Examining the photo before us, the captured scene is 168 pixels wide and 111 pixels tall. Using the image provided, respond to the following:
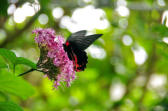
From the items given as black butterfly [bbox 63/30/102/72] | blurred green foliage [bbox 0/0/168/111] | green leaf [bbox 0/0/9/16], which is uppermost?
blurred green foliage [bbox 0/0/168/111]

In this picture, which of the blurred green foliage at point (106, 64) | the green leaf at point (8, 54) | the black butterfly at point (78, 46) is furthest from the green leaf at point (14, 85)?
the blurred green foliage at point (106, 64)

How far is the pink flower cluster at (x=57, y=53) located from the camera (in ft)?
5.33

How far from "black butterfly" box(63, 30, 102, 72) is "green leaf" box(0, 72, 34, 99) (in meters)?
0.34

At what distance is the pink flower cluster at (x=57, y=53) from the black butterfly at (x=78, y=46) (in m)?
0.04

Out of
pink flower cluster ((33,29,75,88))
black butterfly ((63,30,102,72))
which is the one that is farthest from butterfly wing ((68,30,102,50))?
pink flower cluster ((33,29,75,88))

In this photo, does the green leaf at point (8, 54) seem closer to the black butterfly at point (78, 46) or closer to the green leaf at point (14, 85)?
the green leaf at point (14, 85)

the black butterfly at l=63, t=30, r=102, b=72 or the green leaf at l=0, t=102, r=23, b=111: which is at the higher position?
the black butterfly at l=63, t=30, r=102, b=72

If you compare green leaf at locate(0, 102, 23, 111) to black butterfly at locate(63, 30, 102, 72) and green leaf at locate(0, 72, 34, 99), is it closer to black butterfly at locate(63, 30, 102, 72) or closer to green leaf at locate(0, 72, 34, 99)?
green leaf at locate(0, 72, 34, 99)

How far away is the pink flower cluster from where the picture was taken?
1.62 m

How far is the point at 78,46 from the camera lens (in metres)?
1.59

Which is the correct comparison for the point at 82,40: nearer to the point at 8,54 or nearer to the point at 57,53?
the point at 57,53

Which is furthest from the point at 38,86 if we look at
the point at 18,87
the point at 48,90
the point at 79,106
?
the point at 18,87

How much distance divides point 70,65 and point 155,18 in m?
3.21

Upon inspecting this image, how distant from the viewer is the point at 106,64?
428 cm
